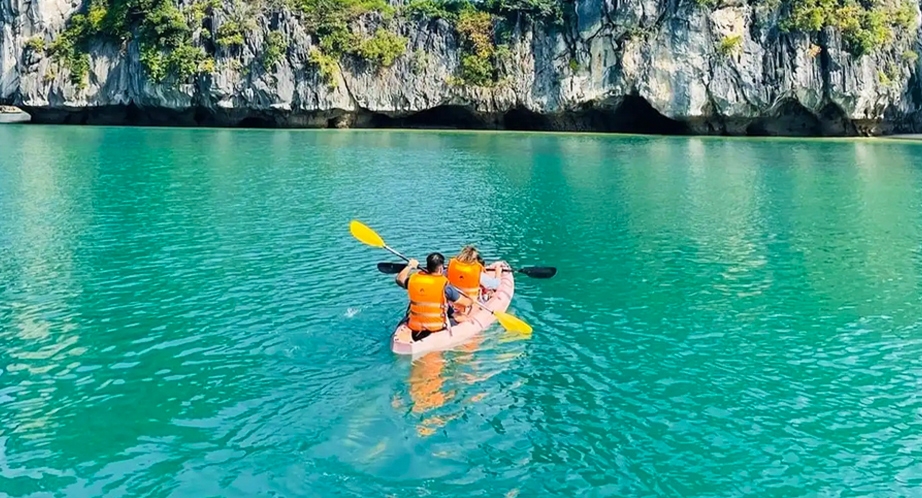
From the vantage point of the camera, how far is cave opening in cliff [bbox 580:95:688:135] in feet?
243

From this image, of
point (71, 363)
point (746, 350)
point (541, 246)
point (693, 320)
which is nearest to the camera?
point (71, 363)

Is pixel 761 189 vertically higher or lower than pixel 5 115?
lower

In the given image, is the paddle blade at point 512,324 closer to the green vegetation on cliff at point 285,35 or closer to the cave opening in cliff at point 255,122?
the green vegetation on cliff at point 285,35

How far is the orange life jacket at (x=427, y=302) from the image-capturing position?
506 inches

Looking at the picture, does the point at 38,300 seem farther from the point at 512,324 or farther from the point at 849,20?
the point at 849,20

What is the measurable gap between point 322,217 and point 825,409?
17548 mm

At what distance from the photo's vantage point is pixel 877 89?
62125 mm

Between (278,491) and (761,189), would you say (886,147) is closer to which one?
(761,189)

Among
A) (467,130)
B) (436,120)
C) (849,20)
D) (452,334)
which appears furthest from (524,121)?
(452,334)

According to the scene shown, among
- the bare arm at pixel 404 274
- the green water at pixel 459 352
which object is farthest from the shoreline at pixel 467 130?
the bare arm at pixel 404 274

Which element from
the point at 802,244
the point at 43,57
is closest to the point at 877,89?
the point at 802,244

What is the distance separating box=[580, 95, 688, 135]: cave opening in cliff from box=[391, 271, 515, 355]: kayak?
60.4m

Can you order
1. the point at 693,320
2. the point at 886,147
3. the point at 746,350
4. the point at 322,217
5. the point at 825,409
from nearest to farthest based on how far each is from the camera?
the point at 825,409 → the point at 746,350 → the point at 693,320 → the point at 322,217 → the point at 886,147

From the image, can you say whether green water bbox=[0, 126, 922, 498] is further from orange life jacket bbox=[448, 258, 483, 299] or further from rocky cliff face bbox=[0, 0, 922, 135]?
rocky cliff face bbox=[0, 0, 922, 135]
